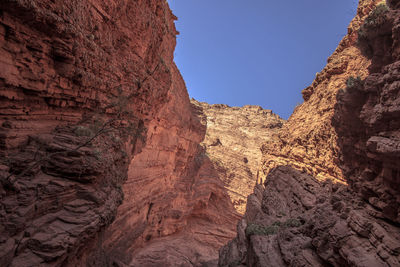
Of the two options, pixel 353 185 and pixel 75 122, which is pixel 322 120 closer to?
pixel 353 185

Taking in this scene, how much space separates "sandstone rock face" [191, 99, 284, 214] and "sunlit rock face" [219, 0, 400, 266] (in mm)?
17224

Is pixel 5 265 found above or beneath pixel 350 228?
beneath

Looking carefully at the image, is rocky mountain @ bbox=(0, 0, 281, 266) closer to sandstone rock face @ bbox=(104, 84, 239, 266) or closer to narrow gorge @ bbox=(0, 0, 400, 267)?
Result: narrow gorge @ bbox=(0, 0, 400, 267)

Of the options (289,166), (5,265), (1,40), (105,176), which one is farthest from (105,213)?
(289,166)

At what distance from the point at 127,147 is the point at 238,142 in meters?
35.6

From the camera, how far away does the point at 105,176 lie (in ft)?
21.6

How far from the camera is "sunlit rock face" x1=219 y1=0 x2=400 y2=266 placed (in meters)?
4.66

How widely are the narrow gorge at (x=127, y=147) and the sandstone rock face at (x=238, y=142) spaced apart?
17.2 metres

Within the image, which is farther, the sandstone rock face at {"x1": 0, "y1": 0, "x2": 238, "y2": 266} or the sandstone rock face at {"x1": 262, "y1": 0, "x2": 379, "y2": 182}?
the sandstone rock face at {"x1": 262, "y1": 0, "x2": 379, "y2": 182}

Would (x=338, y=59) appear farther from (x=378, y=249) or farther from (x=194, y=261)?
(x=194, y=261)

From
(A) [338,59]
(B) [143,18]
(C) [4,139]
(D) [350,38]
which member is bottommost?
(C) [4,139]

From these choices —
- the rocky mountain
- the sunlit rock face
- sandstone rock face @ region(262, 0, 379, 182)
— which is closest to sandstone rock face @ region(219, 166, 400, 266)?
the sunlit rock face

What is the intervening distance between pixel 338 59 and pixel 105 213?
18.4m

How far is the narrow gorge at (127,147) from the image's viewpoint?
4277 mm
